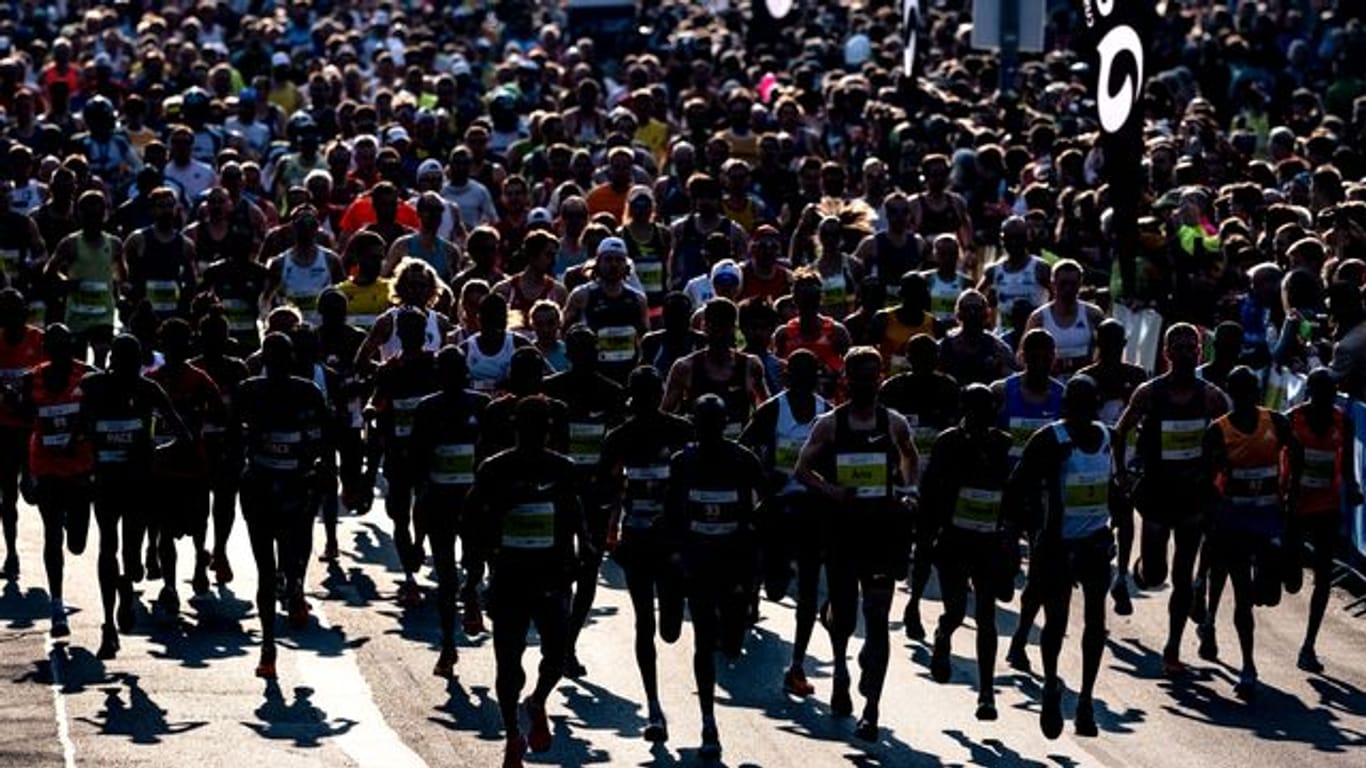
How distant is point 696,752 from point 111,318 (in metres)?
8.84

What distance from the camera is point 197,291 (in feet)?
80.8

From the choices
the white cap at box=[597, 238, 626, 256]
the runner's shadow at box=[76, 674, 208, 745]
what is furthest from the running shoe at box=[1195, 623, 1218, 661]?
the runner's shadow at box=[76, 674, 208, 745]

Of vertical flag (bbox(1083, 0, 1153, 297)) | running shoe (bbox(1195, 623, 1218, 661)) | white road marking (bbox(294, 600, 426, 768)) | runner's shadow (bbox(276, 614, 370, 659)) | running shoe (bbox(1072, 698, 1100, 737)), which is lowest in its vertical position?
running shoe (bbox(1195, 623, 1218, 661))

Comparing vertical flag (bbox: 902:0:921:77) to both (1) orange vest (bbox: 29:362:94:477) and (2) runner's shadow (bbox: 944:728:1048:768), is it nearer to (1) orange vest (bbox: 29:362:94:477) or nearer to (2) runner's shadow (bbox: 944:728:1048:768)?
(1) orange vest (bbox: 29:362:94:477)

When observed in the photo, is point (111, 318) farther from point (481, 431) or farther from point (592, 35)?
point (592, 35)

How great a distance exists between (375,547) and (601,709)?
4916 mm

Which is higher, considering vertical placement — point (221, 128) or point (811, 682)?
point (221, 128)

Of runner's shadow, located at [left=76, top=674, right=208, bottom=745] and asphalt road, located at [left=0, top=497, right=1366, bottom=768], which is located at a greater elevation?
runner's shadow, located at [left=76, top=674, right=208, bottom=745]

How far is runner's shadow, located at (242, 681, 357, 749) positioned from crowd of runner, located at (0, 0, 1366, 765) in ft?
1.71

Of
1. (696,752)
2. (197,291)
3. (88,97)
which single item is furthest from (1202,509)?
(88,97)

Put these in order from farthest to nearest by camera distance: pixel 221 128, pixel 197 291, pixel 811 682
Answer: pixel 221 128 < pixel 197 291 < pixel 811 682

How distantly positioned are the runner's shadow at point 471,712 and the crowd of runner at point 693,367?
1.06ft

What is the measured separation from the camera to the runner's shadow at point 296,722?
17.3m

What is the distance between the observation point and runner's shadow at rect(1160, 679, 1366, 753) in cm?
1772
